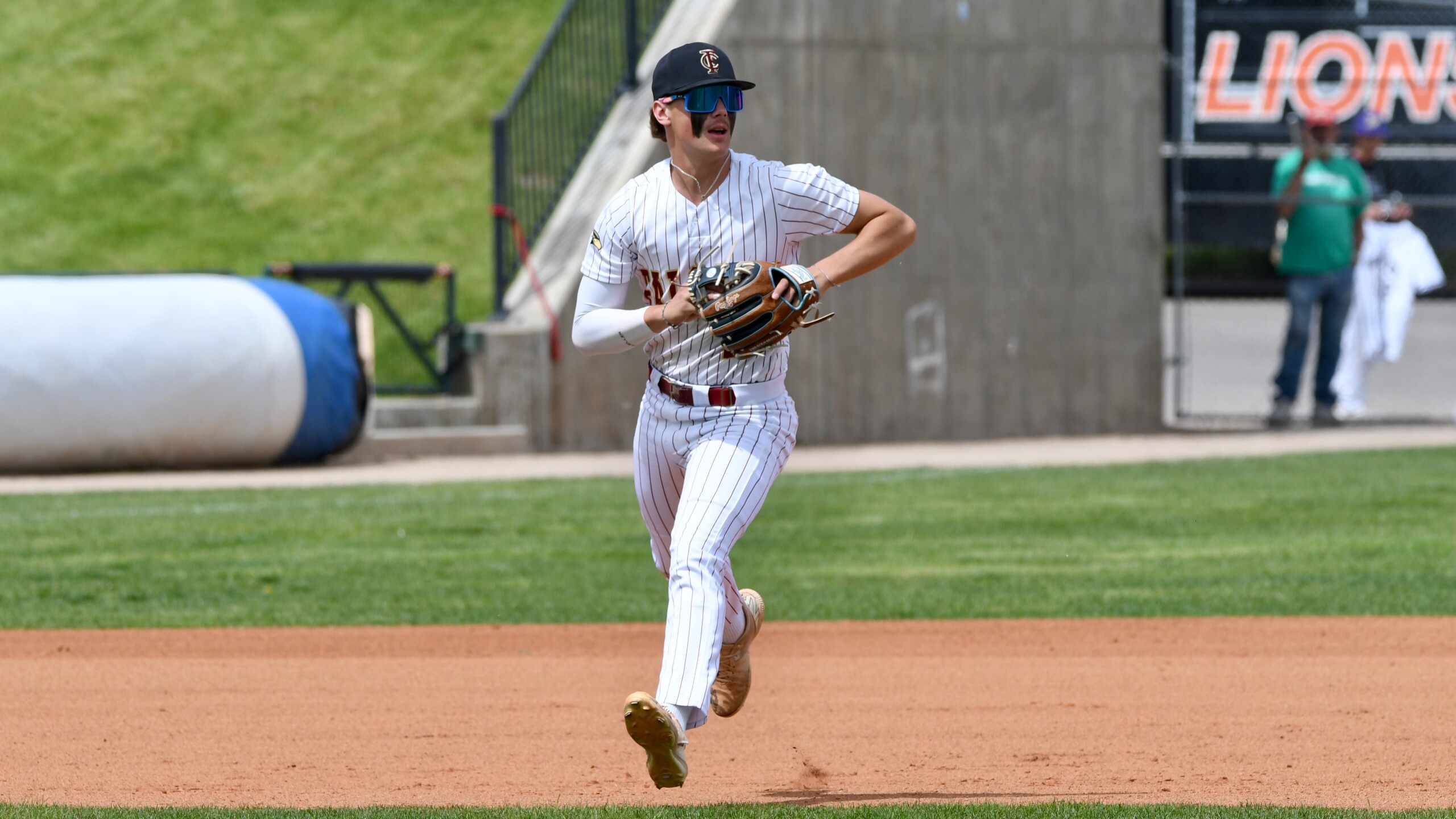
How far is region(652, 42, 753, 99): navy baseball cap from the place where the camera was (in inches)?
195

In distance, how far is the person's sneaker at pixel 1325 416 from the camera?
1653cm

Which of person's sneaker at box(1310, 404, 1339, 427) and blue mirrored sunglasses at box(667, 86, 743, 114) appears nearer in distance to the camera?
blue mirrored sunglasses at box(667, 86, 743, 114)

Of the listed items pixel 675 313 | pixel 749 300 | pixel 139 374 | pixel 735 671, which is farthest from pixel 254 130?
pixel 749 300

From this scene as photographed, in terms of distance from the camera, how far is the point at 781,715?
6398 mm

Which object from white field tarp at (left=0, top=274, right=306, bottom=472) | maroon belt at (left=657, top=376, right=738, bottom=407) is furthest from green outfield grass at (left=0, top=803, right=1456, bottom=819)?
white field tarp at (left=0, top=274, right=306, bottom=472)

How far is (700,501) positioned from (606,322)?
1.82 feet

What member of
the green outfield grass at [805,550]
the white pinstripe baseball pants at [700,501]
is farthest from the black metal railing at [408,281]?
the white pinstripe baseball pants at [700,501]

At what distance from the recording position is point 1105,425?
1708 centimetres

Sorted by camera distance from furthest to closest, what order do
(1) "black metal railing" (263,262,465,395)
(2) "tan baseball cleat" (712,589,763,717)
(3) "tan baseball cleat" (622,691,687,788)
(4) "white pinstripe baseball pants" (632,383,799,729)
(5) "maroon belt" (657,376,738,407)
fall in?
(1) "black metal railing" (263,262,465,395)
(2) "tan baseball cleat" (712,589,763,717)
(5) "maroon belt" (657,376,738,407)
(4) "white pinstripe baseball pants" (632,383,799,729)
(3) "tan baseball cleat" (622,691,687,788)

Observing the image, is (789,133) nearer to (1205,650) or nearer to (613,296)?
(1205,650)

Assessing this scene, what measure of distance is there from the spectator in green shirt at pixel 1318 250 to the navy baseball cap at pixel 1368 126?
0.90 feet

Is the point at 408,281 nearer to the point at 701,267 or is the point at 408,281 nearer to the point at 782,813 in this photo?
the point at 701,267

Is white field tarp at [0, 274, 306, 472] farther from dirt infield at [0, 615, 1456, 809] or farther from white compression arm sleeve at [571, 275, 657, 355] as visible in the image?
white compression arm sleeve at [571, 275, 657, 355]

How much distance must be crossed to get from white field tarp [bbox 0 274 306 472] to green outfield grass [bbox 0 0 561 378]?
8476 millimetres
